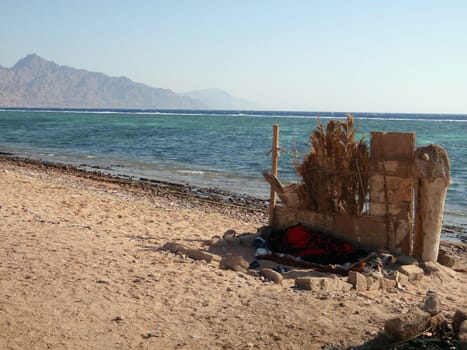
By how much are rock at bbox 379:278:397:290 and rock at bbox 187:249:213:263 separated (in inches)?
90.8

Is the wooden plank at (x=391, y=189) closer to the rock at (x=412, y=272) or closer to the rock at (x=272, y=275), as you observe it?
the rock at (x=412, y=272)

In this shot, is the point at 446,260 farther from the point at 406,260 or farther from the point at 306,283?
the point at 306,283

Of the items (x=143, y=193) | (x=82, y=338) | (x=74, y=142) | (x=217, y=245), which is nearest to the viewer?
(x=82, y=338)

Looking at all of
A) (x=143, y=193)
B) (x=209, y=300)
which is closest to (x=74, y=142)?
(x=143, y=193)

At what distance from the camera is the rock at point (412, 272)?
26.7 feet

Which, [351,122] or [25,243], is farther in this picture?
[351,122]

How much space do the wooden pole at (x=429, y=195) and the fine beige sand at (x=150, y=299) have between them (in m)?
0.53

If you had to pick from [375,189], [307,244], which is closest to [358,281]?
[307,244]

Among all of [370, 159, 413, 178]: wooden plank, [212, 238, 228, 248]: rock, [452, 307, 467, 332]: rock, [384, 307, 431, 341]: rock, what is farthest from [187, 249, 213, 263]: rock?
[452, 307, 467, 332]: rock

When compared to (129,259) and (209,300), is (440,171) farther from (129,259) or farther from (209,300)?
(129,259)

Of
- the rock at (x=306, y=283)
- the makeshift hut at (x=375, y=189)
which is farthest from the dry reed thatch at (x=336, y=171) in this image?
the rock at (x=306, y=283)

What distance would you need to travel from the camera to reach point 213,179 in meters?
21.0

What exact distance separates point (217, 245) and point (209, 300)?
9.49ft

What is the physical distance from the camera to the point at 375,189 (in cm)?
901
